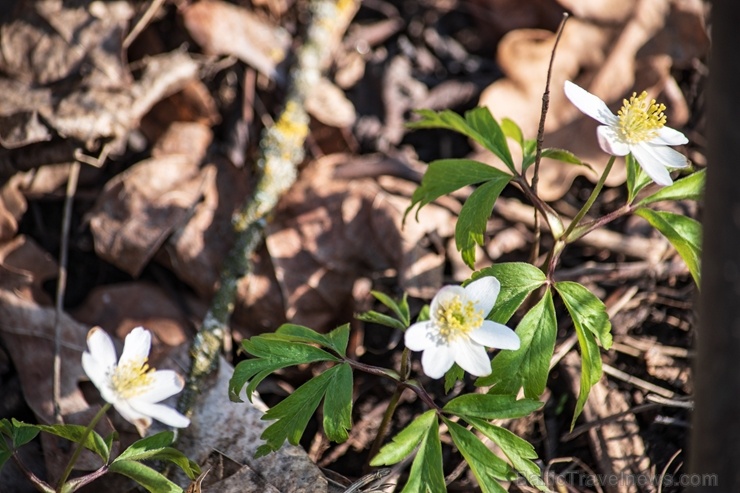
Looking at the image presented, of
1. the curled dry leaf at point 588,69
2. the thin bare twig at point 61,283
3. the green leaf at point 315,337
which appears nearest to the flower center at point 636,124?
the green leaf at point 315,337

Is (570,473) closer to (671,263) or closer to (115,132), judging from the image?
(671,263)

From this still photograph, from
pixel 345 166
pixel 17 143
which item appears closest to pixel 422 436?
pixel 345 166

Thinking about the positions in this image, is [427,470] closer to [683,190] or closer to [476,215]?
[476,215]

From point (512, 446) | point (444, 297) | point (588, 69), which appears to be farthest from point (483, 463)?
point (588, 69)

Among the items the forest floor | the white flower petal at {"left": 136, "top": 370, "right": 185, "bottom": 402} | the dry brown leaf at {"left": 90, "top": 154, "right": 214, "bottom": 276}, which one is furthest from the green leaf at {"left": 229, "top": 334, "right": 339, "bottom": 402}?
the dry brown leaf at {"left": 90, "top": 154, "right": 214, "bottom": 276}

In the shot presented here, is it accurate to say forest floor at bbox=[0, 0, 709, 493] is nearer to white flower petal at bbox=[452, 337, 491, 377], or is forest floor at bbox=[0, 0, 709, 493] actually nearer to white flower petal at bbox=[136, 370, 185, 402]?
white flower petal at bbox=[136, 370, 185, 402]
